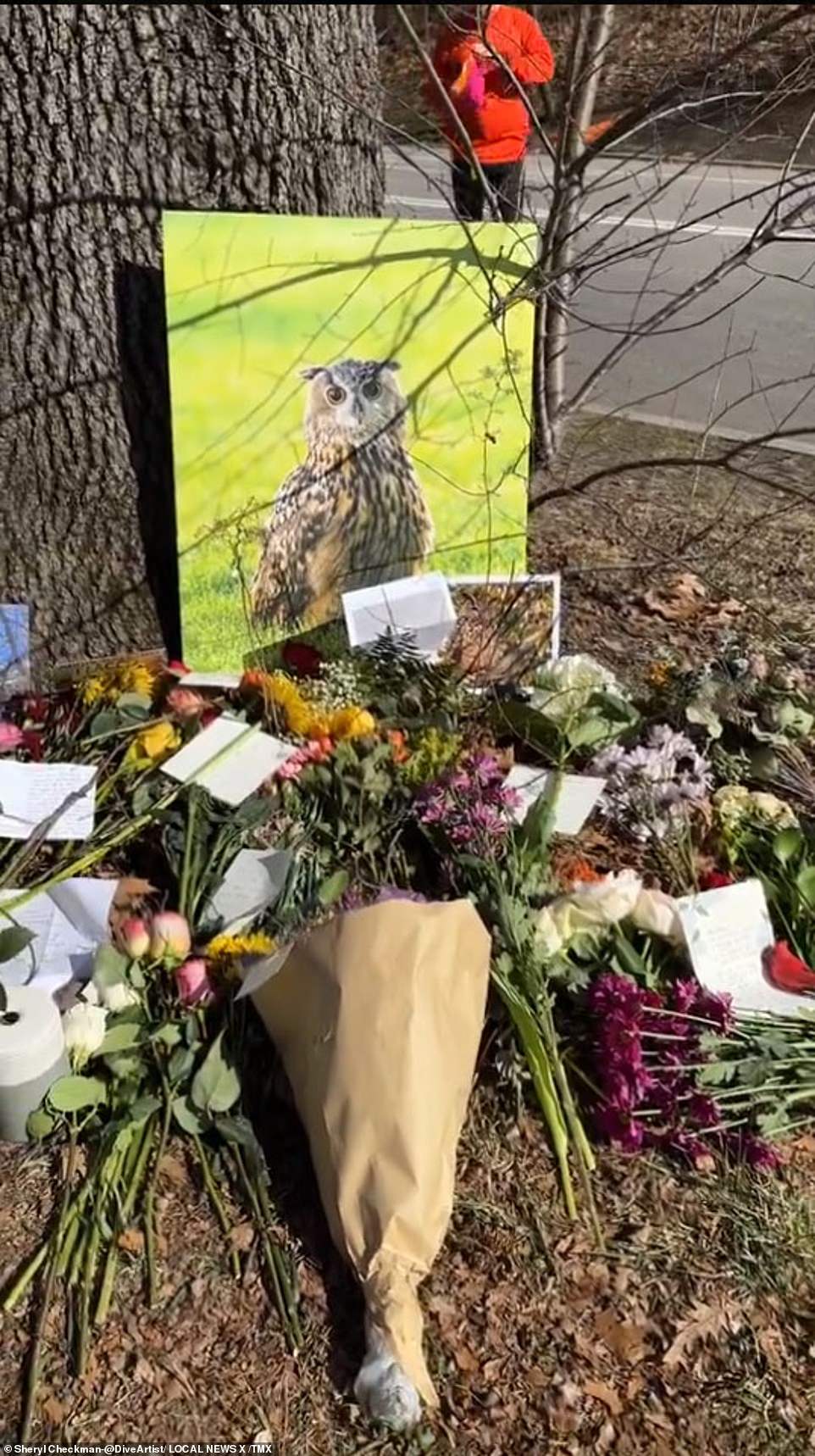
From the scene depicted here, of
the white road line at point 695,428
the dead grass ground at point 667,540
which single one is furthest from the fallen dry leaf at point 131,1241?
the white road line at point 695,428

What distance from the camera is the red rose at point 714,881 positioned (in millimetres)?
2240

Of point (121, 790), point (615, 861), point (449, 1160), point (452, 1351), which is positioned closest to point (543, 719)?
point (615, 861)

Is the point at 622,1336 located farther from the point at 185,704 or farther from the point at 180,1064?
the point at 185,704

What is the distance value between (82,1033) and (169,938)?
0.72ft

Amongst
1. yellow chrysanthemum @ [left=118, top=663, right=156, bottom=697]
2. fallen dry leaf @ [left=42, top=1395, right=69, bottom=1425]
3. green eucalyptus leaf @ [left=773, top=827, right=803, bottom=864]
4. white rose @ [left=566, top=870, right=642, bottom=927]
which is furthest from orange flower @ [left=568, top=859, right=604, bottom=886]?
fallen dry leaf @ [left=42, top=1395, right=69, bottom=1425]

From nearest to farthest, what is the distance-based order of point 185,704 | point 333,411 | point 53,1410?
point 53,1410 < point 185,704 < point 333,411

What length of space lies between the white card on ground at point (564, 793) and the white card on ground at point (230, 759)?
440 millimetres

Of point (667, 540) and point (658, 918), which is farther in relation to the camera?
point (667, 540)

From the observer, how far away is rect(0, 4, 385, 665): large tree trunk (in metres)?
2.37

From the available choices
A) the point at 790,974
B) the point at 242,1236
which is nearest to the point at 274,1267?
the point at 242,1236

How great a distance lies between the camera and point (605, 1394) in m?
1.63

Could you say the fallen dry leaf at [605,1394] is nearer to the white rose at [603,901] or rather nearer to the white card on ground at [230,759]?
the white rose at [603,901]

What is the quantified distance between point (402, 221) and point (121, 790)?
1.27 m

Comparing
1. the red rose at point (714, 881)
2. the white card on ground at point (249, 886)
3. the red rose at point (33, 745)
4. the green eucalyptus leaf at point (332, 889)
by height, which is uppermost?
the red rose at point (33, 745)
